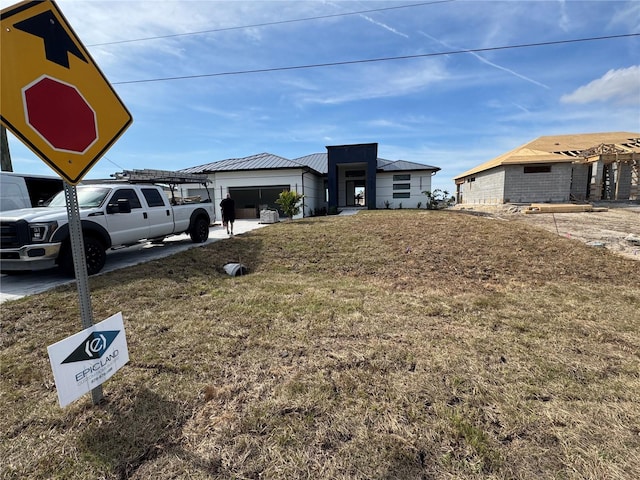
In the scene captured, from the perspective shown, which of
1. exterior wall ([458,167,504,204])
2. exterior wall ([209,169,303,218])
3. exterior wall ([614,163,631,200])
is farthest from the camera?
exterior wall ([458,167,504,204])

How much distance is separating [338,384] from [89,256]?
6.09 m

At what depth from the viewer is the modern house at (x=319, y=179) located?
2017 centimetres

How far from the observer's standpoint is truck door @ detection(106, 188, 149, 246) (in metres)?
7.08

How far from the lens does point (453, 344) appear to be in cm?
337

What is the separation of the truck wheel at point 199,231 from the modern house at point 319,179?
982cm

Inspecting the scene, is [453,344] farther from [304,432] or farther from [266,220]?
[266,220]

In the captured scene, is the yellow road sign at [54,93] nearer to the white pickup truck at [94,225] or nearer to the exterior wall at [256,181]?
the white pickup truck at [94,225]

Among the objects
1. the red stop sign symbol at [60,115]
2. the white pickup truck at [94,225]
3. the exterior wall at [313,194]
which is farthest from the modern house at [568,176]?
the red stop sign symbol at [60,115]

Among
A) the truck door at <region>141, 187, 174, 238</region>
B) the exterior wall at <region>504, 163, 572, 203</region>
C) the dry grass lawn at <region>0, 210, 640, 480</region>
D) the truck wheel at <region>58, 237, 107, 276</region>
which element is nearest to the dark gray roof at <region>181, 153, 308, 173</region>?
the truck door at <region>141, 187, 174, 238</region>

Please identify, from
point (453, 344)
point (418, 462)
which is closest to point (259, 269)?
point (453, 344)

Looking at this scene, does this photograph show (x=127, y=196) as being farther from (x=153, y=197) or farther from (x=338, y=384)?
(x=338, y=384)

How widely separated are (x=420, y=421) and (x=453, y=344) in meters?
1.38

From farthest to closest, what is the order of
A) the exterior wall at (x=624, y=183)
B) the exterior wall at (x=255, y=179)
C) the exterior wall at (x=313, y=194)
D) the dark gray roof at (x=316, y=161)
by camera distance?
the dark gray roof at (x=316, y=161), the exterior wall at (x=624, y=183), the exterior wall at (x=313, y=194), the exterior wall at (x=255, y=179)

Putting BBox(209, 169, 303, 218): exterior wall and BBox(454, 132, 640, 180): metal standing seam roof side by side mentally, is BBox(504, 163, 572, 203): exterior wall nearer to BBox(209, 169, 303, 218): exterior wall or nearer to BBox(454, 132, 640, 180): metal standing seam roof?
BBox(454, 132, 640, 180): metal standing seam roof
